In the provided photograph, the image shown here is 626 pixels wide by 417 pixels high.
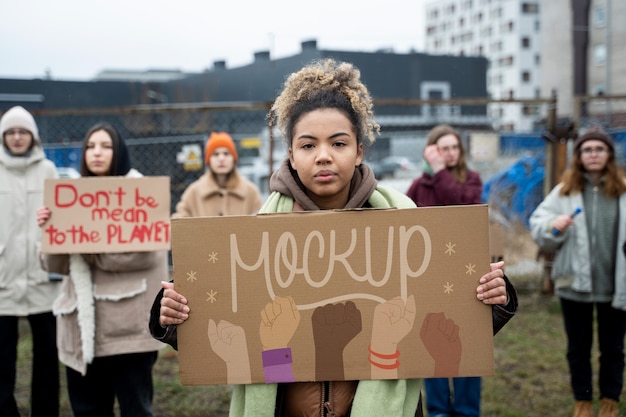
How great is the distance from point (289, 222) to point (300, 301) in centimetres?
24

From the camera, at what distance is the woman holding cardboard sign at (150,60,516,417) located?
5.97 feet

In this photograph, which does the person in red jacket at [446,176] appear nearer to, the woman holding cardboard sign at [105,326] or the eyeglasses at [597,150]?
the eyeglasses at [597,150]

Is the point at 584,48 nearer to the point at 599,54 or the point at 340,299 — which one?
the point at 599,54

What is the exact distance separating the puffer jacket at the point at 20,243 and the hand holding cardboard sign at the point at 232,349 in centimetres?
264

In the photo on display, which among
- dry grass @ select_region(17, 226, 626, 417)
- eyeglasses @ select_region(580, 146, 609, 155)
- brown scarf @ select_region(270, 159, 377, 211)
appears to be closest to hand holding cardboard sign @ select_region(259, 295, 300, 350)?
brown scarf @ select_region(270, 159, 377, 211)

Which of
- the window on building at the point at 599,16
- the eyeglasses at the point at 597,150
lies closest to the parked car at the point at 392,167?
the eyeglasses at the point at 597,150

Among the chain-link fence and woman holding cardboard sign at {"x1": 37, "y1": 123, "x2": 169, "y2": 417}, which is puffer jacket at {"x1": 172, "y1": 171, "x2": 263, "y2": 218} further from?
woman holding cardboard sign at {"x1": 37, "y1": 123, "x2": 169, "y2": 417}

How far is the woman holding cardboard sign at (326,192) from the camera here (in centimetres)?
182

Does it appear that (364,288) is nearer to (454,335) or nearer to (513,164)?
(454,335)

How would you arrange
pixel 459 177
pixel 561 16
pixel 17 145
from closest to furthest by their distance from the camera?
1. pixel 17 145
2. pixel 459 177
3. pixel 561 16

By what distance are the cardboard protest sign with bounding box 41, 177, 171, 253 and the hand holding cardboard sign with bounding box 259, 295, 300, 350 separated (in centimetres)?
171

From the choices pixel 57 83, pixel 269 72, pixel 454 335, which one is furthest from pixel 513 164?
pixel 454 335

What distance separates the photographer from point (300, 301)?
71.9 inches

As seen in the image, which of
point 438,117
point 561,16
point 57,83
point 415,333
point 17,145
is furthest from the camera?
point 561,16
